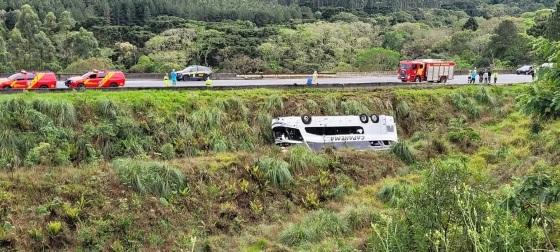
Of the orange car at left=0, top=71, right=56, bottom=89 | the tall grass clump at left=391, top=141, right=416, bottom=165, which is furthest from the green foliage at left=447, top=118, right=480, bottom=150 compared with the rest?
the orange car at left=0, top=71, right=56, bottom=89

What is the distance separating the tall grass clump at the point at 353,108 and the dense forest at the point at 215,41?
22494 millimetres

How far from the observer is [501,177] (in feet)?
66.2

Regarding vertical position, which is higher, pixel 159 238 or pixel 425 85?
pixel 425 85

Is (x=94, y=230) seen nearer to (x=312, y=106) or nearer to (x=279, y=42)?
(x=312, y=106)

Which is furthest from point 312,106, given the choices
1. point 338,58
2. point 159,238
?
point 338,58

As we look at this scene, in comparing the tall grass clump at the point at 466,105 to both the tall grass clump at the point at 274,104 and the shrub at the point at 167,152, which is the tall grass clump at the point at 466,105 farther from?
the shrub at the point at 167,152

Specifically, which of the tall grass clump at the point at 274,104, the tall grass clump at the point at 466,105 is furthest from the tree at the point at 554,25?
the tall grass clump at the point at 274,104

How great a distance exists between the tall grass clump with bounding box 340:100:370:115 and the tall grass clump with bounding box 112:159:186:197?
31.5ft

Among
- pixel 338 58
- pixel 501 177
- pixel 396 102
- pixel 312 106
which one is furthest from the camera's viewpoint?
pixel 338 58

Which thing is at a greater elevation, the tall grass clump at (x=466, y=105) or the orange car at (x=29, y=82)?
the orange car at (x=29, y=82)

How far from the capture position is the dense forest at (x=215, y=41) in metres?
48.2

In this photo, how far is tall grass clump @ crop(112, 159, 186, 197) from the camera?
17.9 meters

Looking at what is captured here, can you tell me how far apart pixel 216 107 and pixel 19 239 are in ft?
33.6

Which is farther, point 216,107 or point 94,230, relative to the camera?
point 216,107
